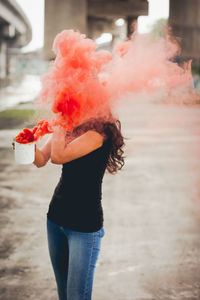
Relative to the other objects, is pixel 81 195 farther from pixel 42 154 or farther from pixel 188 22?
pixel 188 22

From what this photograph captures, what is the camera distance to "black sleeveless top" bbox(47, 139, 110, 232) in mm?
2137

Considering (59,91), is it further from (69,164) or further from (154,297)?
(154,297)

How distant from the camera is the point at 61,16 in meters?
14.7

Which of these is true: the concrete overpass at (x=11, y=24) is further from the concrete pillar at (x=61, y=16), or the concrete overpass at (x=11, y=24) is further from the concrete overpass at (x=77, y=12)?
the concrete pillar at (x=61, y=16)

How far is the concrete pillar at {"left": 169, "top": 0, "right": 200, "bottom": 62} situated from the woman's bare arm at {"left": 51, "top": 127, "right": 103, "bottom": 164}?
36.6 feet

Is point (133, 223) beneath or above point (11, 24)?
beneath

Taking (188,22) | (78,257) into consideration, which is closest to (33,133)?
(78,257)

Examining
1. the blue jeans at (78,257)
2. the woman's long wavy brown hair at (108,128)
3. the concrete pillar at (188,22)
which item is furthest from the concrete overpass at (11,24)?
the blue jeans at (78,257)

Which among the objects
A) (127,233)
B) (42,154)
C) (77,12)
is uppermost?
(77,12)

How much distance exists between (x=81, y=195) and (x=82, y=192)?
19 mm

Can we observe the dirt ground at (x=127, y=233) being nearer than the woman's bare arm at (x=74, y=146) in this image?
No

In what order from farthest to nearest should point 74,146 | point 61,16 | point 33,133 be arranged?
point 61,16
point 33,133
point 74,146

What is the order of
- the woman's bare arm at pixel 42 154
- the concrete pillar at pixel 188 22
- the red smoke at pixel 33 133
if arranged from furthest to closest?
the concrete pillar at pixel 188 22 → the woman's bare arm at pixel 42 154 → the red smoke at pixel 33 133

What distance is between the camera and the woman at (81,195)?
A: 2119 mm
